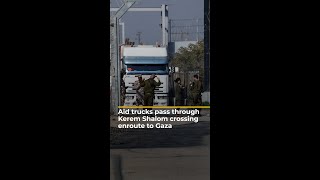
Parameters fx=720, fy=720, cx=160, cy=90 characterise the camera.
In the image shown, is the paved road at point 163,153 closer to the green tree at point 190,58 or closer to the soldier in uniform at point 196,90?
the soldier in uniform at point 196,90

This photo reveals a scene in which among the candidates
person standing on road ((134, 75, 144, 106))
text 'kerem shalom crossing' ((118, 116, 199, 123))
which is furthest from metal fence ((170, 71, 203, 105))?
person standing on road ((134, 75, 144, 106))

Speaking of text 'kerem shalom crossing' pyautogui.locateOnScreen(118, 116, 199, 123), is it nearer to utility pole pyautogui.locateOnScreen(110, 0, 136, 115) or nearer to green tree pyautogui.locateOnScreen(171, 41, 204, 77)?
utility pole pyautogui.locateOnScreen(110, 0, 136, 115)

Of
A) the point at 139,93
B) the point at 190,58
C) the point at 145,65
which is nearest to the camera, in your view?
the point at 190,58

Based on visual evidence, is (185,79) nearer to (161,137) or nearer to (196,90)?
(196,90)

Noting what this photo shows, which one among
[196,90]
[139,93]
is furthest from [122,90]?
[196,90]

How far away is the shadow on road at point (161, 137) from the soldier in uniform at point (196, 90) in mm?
189

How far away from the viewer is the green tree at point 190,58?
20.3 ft

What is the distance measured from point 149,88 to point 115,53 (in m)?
0.66

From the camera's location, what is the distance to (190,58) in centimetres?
638

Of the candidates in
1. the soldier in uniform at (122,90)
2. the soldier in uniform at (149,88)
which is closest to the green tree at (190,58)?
the soldier in uniform at (149,88)
